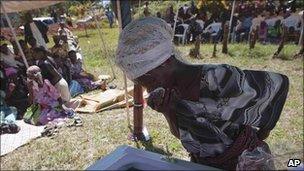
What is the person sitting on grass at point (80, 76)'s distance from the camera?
8414mm

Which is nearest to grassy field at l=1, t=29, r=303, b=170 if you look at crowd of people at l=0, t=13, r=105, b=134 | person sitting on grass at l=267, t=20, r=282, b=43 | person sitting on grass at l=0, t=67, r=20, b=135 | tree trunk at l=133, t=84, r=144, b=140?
tree trunk at l=133, t=84, r=144, b=140

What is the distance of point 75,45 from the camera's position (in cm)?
959

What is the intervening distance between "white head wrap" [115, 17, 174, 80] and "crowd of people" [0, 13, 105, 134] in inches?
190

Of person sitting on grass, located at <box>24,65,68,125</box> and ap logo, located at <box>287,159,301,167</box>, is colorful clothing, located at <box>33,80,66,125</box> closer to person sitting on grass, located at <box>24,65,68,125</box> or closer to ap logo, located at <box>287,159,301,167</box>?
person sitting on grass, located at <box>24,65,68,125</box>

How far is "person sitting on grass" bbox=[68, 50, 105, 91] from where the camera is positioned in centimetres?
841

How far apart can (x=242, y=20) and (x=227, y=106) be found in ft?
40.6

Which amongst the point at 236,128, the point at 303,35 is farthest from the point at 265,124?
the point at 303,35

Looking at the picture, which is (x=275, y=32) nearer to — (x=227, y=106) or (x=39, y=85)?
(x=39, y=85)

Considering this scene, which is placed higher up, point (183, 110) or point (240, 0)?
point (183, 110)

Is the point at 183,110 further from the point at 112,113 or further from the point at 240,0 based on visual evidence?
the point at 240,0

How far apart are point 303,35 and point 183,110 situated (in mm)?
10168

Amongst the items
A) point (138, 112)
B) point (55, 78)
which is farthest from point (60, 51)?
point (138, 112)

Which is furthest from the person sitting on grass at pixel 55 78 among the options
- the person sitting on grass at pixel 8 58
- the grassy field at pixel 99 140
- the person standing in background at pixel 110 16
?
the person standing in background at pixel 110 16

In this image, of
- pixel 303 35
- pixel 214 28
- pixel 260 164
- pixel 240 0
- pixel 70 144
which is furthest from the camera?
pixel 240 0
